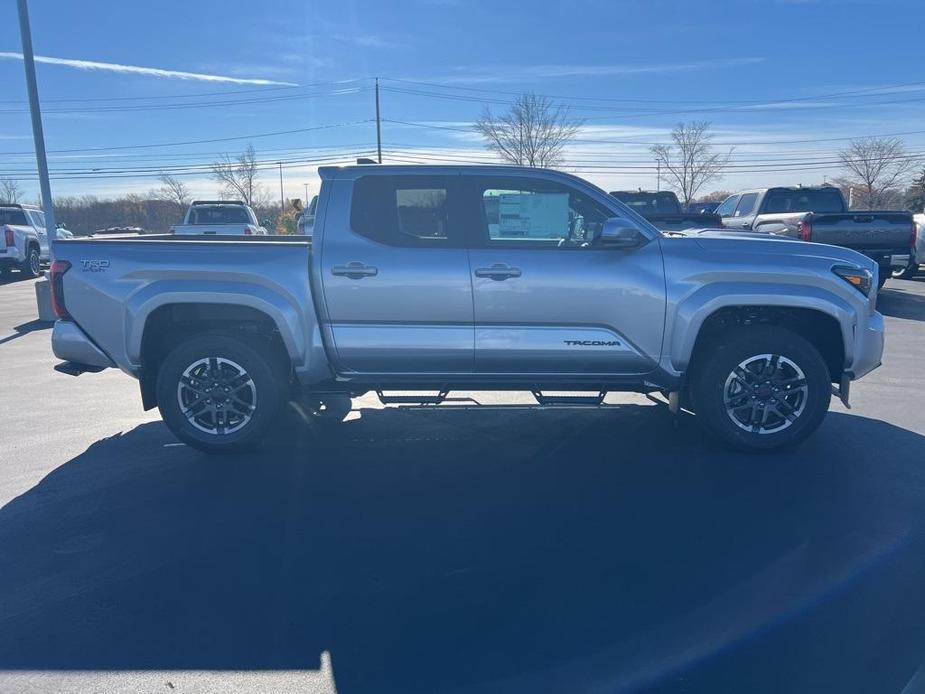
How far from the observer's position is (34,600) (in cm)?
377

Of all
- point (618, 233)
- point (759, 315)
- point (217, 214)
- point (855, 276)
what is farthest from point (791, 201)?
point (217, 214)

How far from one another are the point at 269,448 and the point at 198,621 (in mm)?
2590

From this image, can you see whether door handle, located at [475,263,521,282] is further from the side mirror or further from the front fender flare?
the front fender flare

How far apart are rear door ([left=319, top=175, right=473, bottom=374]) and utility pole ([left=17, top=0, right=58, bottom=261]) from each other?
1120 centimetres

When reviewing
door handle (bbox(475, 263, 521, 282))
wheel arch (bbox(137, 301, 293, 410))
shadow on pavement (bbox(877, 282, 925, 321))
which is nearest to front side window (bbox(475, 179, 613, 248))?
door handle (bbox(475, 263, 521, 282))

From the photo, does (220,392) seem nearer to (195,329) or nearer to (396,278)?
(195,329)

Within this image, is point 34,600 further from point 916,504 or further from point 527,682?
point 916,504

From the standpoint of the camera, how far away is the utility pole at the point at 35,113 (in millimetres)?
14336

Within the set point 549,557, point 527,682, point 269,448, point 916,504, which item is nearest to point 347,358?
point 269,448

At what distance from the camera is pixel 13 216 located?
71.5ft

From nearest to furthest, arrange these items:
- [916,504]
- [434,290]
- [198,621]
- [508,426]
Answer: [198,621] → [916,504] → [434,290] → [508,426]

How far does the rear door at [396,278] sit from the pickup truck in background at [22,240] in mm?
18189

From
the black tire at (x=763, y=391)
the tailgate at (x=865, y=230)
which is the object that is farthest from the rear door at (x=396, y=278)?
the tailgate at (x=865, y=230)

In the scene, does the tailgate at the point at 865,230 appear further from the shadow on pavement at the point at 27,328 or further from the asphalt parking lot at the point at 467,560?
the shadow on pavement at the point at 27,328
